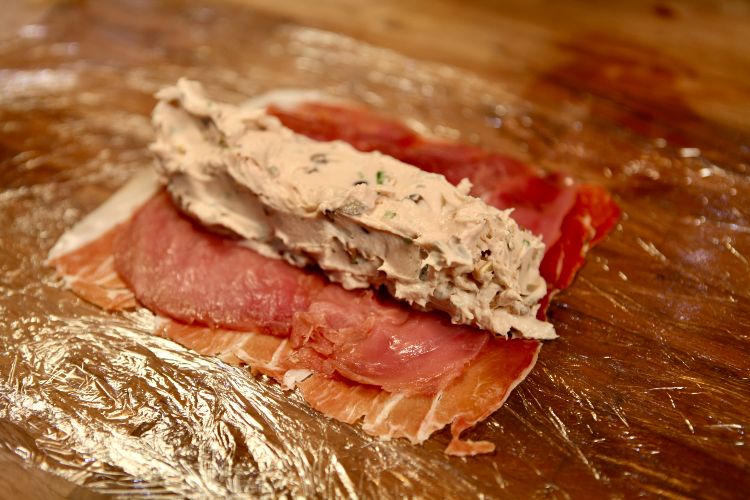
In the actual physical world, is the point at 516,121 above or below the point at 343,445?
above

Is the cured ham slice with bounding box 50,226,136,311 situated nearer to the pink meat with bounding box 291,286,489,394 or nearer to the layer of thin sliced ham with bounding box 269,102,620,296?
the pink meat with bounding box 291,286,489,394

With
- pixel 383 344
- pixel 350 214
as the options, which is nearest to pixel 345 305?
pixel 383 344

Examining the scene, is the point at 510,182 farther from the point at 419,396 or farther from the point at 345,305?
the point at 419,396

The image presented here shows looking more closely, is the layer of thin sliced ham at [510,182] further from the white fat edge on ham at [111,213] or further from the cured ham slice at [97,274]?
the cured ham slice at [97,274]

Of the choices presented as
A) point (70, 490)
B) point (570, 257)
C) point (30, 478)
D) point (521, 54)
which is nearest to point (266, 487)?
point (70, 490)

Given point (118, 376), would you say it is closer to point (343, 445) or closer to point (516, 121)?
point (343, 445)

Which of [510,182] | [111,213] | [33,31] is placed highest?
[33,31]

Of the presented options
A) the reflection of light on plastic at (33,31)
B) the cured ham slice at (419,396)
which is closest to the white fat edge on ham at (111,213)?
the cured ham slice at (419,396)
